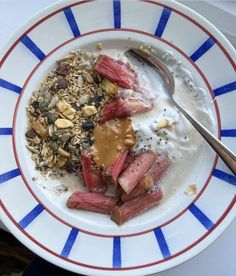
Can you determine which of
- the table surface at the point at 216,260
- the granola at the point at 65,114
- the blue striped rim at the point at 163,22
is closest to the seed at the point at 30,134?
the granola at the point at 65,114

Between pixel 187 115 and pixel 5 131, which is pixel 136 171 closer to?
pixel 187 115

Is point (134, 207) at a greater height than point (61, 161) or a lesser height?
lesser

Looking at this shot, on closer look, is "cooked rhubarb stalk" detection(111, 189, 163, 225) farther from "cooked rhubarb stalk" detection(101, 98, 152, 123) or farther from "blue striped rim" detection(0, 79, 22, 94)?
"blue striped rim" detection(0, 79, 22, 94)

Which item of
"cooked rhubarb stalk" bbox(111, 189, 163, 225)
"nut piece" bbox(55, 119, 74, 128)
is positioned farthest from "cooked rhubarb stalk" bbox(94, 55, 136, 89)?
"cooked rhubarb stalk" bbox(111, 189, 163, 225)

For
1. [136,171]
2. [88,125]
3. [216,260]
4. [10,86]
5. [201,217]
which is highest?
[10,86]

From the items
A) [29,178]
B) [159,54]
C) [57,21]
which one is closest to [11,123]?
[29,178]

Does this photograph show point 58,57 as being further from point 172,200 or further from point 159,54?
point 172,200

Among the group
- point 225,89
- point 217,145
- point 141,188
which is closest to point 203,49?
point 225,89
